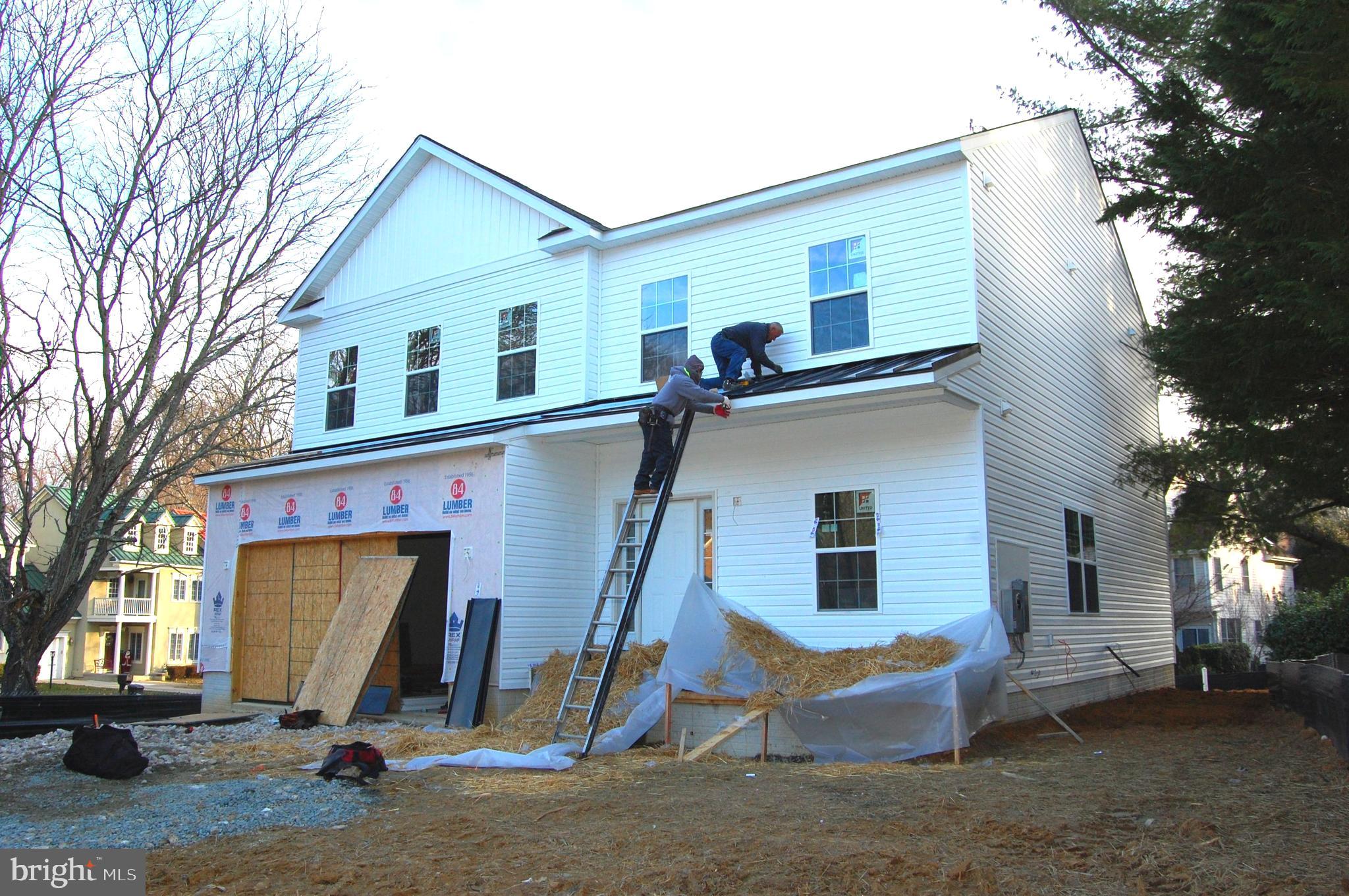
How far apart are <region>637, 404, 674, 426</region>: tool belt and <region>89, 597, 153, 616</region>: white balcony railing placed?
40680 millimetres

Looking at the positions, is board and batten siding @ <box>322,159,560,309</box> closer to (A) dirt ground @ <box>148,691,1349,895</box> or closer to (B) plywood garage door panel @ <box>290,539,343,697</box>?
(B) plywood garage door panel @ <box>290,539,343,697</box>

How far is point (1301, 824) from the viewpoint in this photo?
6223 mm

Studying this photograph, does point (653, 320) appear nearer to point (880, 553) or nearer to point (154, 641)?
point (880, 553)

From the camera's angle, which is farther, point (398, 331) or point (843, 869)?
point (398, 331)

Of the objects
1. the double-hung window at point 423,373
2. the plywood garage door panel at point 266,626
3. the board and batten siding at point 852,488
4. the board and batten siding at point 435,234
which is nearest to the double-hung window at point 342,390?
the board and batten siding at point 435,234

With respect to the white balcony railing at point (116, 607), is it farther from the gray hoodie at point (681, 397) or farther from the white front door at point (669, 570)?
the gray hoodie at point (681, 397)

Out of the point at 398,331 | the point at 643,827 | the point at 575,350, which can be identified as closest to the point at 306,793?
the point at 643,827

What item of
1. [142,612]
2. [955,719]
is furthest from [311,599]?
[142,612]

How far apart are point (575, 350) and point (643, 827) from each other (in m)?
8.64

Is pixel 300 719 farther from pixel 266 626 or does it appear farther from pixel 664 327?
pixel 664 327

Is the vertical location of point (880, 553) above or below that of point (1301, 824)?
above

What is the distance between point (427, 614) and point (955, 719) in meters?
10.5

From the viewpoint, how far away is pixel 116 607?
4338cm

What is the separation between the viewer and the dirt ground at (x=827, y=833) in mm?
5105
